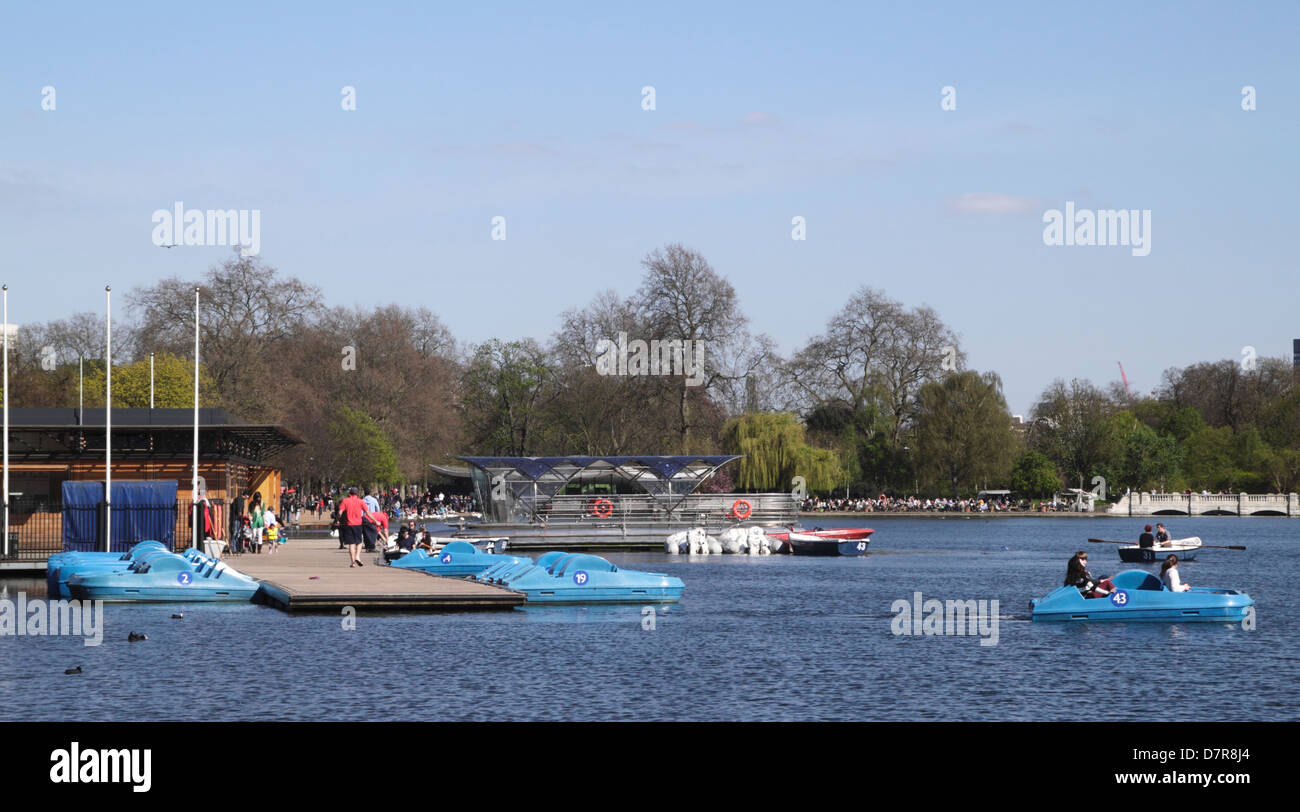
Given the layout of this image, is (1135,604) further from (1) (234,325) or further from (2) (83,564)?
(1) (234,325)

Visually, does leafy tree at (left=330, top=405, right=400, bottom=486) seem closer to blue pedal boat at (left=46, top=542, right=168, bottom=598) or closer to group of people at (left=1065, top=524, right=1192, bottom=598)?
blue pedal boat at (left=46, top=542, right=168, bottom=598)

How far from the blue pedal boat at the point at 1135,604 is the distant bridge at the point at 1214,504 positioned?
102287 mm

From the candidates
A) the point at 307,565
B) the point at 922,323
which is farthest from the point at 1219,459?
the point at 307,565

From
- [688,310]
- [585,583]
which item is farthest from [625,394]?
[585,583]

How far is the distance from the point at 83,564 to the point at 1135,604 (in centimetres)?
2498

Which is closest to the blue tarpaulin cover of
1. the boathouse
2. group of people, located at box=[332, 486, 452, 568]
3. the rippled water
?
the rippled water

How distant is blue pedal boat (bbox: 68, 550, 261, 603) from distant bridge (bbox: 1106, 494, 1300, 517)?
110m

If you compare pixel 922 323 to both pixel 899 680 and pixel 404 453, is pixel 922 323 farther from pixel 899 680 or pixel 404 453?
pixel 899 680

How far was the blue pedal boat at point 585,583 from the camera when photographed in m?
37.9

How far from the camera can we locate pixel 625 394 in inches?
3888

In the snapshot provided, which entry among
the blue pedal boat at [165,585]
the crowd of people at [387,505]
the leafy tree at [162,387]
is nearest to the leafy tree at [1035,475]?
the crowd of people at [387,505]

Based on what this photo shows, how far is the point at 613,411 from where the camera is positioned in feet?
327

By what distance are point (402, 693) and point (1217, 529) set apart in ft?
317

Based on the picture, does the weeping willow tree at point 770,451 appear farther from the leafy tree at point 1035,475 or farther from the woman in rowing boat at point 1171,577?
the woman in rowing boat at point 1171,577
